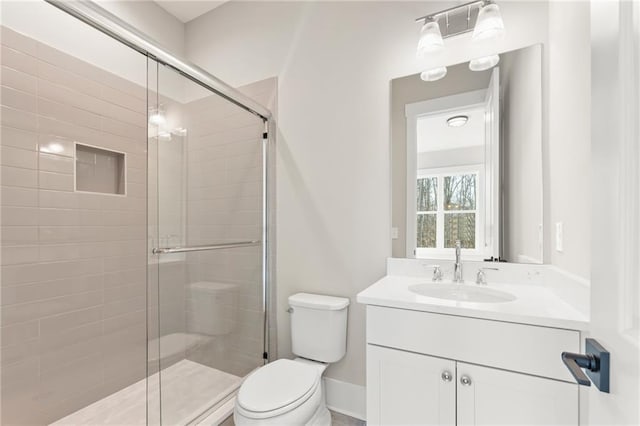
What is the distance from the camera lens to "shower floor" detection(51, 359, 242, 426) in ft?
5.14

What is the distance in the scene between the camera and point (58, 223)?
1.74m

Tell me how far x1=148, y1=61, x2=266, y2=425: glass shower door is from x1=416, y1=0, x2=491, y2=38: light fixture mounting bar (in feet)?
4.01

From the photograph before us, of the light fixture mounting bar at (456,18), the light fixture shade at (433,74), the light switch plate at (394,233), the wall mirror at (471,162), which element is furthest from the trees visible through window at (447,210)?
the light fixture mounting bar at (456,18)

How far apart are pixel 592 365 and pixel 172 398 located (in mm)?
1772

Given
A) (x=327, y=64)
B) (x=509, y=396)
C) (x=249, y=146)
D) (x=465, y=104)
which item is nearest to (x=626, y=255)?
(x=509, y=396)

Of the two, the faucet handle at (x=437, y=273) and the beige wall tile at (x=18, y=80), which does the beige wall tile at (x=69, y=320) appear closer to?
the beige wall tile at (x=18, y=80)

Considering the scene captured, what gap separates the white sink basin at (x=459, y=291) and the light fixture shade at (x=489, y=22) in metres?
1.21

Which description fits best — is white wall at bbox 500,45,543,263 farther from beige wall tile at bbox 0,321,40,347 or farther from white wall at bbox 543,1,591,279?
beige wall tile at bbox 0,321,40,347

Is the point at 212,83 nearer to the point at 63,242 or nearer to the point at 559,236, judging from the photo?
the point at 63,242

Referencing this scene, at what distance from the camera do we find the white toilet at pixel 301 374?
1.25 metres

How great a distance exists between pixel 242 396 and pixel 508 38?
82.3 inches

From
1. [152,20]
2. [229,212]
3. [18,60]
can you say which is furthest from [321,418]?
[152,20]

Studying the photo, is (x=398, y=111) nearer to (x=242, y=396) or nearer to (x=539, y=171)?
(x=539, y=171)

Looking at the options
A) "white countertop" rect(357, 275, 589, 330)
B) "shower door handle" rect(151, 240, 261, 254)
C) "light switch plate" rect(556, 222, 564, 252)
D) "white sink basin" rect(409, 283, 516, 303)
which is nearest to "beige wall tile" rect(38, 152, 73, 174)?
"shower door handle" rect(151, 240, 261, 254)
